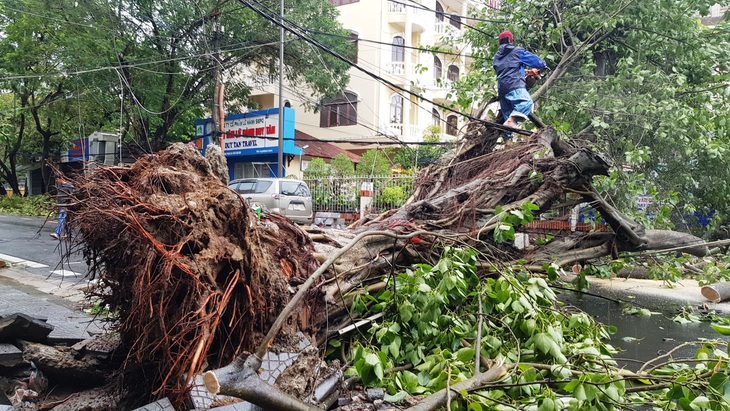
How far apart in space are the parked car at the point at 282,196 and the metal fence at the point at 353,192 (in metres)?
2.08

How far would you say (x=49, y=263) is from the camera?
32.1 ft

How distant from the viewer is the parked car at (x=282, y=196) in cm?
1401

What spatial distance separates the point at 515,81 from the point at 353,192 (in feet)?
33.4

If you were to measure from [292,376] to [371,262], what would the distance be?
1.47 metres

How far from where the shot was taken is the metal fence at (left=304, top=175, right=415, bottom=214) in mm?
15070

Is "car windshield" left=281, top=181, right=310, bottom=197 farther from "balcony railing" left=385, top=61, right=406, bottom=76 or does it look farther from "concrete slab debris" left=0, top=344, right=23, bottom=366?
"balcony railing" left=385, top=61, right=406, bottom=76

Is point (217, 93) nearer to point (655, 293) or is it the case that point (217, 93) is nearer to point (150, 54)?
point (150, 54)

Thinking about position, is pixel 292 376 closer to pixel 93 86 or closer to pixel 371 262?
pixel 371 262

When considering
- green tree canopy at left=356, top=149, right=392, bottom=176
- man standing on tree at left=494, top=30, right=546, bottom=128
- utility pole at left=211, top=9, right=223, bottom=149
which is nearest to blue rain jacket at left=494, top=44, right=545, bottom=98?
man standing on tree at left=494, top=30, right=546, bottom=128

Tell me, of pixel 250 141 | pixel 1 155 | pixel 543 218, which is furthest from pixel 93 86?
pixel 1 155

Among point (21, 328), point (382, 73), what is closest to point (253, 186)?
point (21, 328)

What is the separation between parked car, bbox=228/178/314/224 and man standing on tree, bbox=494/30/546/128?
7.86m

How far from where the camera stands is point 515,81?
6.67 metres

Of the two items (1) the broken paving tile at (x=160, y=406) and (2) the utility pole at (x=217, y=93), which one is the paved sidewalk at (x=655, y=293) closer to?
(1) the broken paving tile at (x=160, y=406)
